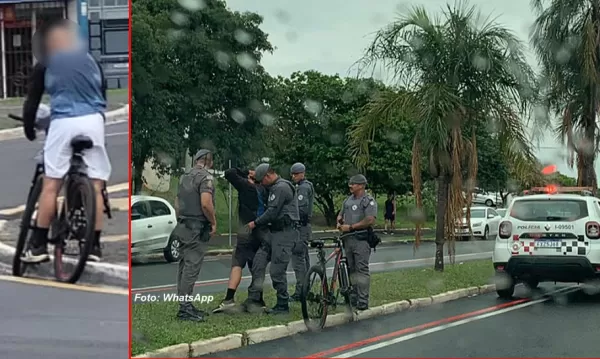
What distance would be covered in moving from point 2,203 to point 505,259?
5.20 metres

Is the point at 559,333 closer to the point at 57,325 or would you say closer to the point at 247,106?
the point at 247,106

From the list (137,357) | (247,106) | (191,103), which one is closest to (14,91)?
(191,103)

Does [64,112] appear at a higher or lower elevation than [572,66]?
lower

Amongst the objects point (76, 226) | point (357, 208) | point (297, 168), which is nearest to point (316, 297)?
point (357, 208)

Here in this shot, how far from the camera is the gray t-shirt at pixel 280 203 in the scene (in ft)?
15.5

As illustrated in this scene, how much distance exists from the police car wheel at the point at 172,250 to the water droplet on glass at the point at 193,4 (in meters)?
1.22

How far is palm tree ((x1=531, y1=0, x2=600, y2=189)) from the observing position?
14.5 ft

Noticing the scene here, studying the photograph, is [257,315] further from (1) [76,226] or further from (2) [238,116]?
(1) [76,226]

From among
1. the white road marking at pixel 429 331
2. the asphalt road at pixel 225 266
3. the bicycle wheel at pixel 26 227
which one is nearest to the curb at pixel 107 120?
the bicycle wheel at pixel 26 227

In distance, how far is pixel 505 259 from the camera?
300 inches

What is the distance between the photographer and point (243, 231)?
538 centimetres

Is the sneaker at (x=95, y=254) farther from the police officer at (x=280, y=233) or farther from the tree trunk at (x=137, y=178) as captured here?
the police officer at (x=280, y=233)

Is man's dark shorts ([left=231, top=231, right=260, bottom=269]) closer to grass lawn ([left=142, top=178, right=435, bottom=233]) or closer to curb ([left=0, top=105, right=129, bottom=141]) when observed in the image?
grass lawn ([left=142, top=178, right=435, bottom=233])

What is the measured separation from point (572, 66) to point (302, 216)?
6.01 feet
